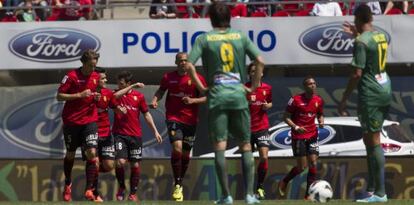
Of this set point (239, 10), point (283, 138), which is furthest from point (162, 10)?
point (283, 138)

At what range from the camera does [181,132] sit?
1870 centimetres

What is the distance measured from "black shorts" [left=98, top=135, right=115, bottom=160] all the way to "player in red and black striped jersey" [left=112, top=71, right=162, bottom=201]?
0.09m

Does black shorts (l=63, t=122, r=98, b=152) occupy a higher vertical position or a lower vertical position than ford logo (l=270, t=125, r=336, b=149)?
higher

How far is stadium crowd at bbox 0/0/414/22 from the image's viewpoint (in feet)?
86.3

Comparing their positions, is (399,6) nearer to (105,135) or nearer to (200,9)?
(200,9)

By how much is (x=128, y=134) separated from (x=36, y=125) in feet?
24.2

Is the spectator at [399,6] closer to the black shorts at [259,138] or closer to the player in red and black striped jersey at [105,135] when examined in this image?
the black shorts at [259,138]

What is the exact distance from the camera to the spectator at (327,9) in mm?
26281

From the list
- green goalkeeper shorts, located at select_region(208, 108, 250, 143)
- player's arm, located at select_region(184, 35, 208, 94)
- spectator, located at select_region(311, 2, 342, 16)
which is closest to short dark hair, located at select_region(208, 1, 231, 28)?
player's arm, located at select_region(184, 35, 208, 94)

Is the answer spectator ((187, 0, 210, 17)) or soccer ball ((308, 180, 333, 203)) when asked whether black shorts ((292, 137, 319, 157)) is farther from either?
spectator ((187, 0, 210, 17))

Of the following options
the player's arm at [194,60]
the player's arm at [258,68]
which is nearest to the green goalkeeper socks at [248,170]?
the player's arm at [258,68]

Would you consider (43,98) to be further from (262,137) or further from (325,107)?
(262,137)

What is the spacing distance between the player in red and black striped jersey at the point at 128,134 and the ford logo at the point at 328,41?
6766mm

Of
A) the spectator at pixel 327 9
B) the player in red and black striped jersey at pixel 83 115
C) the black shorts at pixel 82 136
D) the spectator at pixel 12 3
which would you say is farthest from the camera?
the spectator at pixel 12 3
